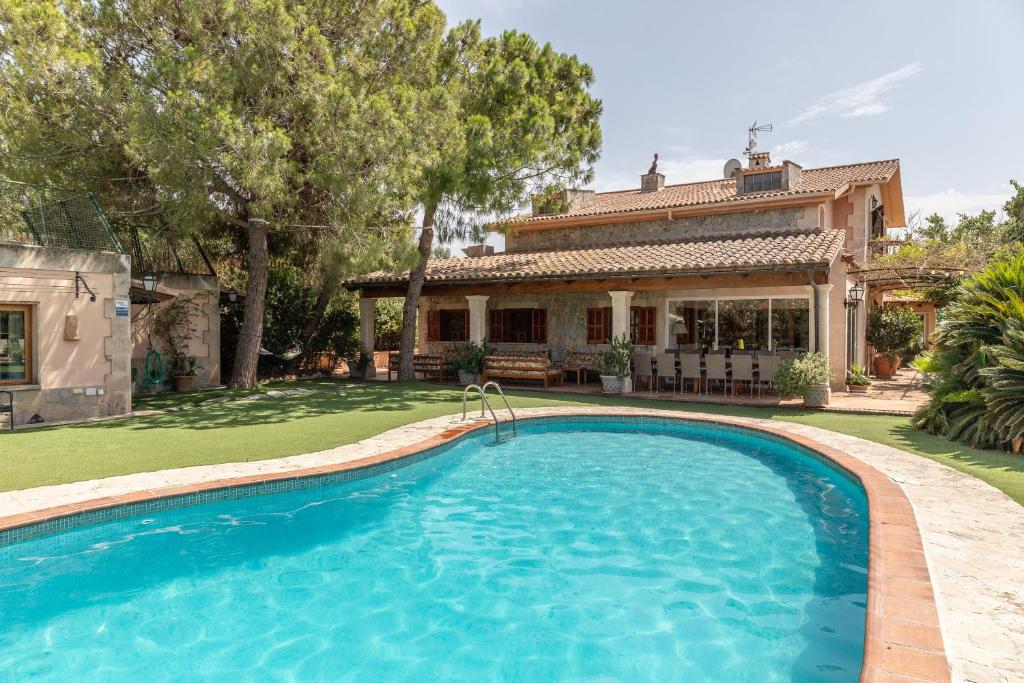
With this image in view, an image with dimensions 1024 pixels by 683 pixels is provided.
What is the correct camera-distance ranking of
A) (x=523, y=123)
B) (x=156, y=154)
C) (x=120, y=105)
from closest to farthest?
(x=156, y=154)
(x=120, y=105)
(x=523, y=123)

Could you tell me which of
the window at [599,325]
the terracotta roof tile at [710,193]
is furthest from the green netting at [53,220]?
the window at [599,325]

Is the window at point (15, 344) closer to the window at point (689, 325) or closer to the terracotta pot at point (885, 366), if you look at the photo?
the window at point (689, 325)

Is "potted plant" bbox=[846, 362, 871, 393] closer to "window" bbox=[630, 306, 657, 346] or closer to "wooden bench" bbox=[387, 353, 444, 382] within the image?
"window" bbox=[630, 306, 657, 346]

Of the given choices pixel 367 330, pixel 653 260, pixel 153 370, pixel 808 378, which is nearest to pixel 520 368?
pixel 653 260

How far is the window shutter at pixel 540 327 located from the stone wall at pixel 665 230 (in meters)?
2.75

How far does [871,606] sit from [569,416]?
8.04m

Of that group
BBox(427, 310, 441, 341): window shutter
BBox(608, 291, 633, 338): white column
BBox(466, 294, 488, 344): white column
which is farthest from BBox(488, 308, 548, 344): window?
BBox(608, 291, 633, 338): white column

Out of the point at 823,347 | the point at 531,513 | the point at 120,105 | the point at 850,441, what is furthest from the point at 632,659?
the point at 120,105

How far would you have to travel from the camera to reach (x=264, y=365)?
61.8 feet

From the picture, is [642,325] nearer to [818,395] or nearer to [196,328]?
[818,395]

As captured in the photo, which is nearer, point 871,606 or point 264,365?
point 871,606

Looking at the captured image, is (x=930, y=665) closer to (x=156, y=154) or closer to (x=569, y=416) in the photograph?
(x=569, y=416)

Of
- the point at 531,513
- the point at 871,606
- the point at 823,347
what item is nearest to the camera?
the point at 871,606

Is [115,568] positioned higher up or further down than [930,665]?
further down
